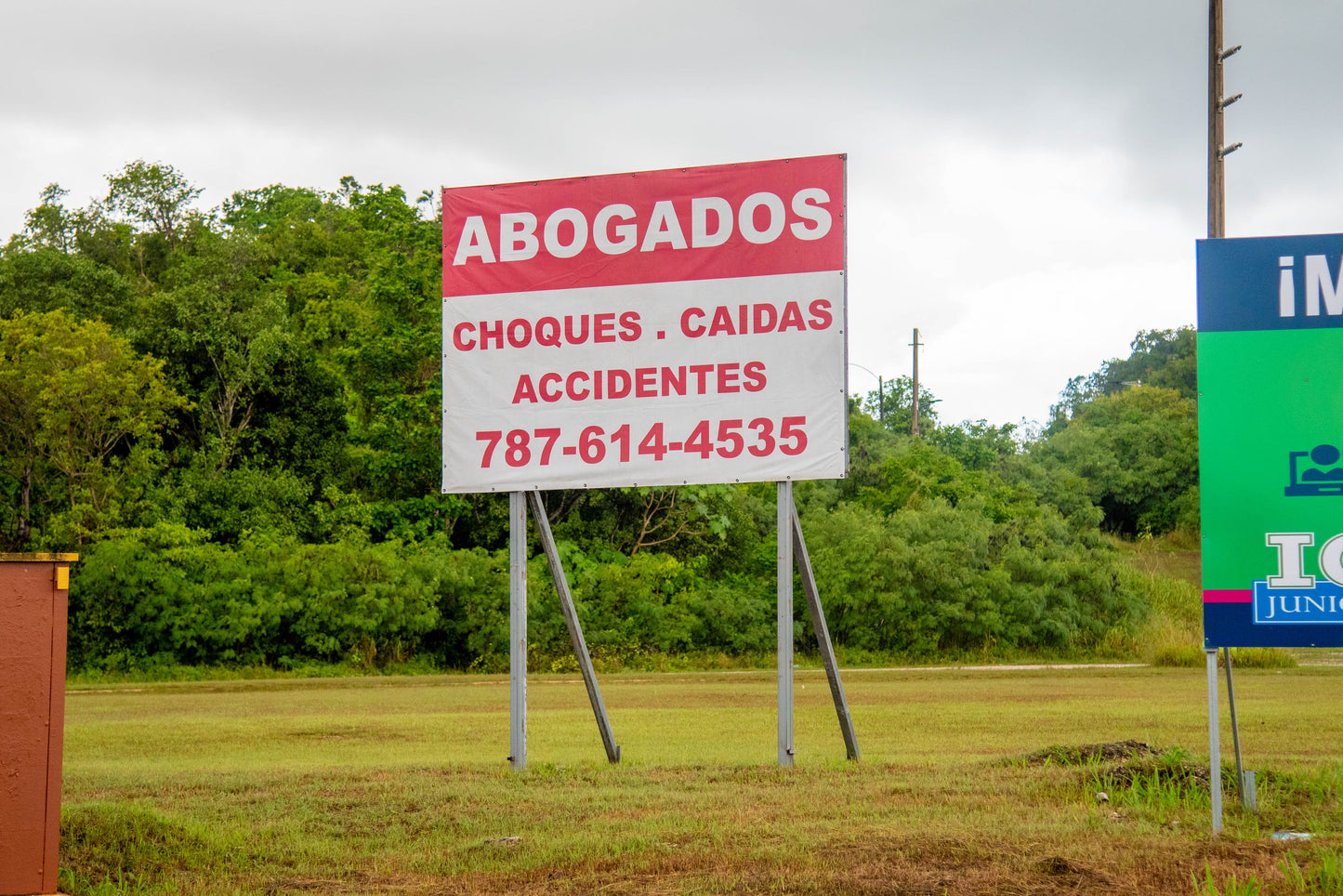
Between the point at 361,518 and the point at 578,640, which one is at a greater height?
the point at 361,518

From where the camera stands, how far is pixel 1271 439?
8.13 meters

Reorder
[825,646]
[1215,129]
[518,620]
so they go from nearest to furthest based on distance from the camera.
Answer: [825,646] → [518,620] → [1215,129]

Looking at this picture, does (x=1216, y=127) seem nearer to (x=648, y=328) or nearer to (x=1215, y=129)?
(x=1215, y=129)

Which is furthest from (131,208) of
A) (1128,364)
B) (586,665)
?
(1128,364)

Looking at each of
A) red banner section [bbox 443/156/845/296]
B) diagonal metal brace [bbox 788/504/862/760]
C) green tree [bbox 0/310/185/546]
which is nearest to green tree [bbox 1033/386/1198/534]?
green tree [bbox 0/310/185/546]

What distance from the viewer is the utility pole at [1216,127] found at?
17469 millimetres

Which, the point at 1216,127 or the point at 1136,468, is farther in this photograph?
the point at 1136,468

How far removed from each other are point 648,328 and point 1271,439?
5.43 meters

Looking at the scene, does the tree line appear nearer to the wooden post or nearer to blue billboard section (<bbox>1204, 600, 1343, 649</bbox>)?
the wooden post

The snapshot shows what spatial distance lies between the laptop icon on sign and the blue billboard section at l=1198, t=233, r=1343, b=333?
2.56 ft

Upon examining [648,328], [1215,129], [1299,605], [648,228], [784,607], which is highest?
[1215,129]

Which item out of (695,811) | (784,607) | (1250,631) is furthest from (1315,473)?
(784,607)

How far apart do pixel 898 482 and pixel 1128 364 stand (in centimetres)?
6654

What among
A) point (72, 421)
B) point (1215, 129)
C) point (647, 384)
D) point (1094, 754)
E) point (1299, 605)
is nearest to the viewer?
point (1299, 605)
